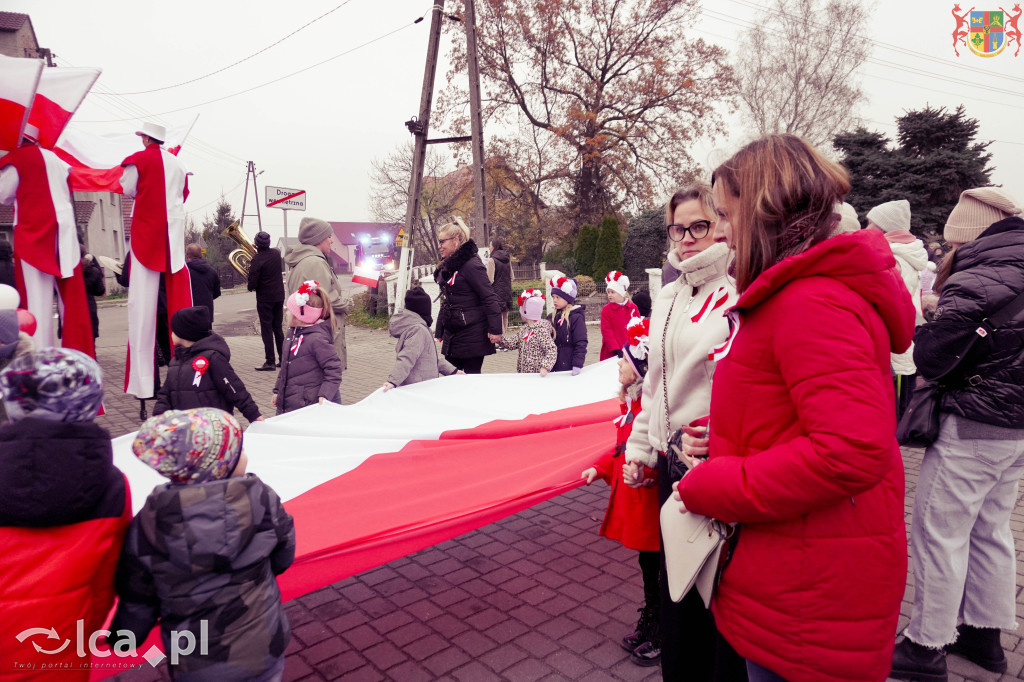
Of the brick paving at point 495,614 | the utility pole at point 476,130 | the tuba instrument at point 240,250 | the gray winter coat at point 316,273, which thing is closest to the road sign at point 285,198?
the tuba instrument at point 240,250

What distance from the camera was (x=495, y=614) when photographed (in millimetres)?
3480

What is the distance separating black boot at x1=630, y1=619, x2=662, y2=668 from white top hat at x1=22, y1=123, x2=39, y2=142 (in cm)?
552

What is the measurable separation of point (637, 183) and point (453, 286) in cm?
2042

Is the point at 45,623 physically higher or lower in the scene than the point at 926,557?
higher

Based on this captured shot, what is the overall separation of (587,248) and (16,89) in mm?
20046

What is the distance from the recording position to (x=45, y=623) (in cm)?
183

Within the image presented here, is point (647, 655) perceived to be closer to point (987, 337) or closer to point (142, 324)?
point (987, 337)

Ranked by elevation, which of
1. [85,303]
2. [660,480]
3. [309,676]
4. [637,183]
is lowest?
[309,676]

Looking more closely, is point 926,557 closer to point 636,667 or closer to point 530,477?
point 636,667

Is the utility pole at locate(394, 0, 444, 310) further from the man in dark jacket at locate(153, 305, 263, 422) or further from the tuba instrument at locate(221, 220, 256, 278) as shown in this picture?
the man in dark jacket at locate(153, 305, 263, 422)

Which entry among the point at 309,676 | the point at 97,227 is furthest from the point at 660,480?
the point at 97,227

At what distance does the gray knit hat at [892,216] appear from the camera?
5.15 m

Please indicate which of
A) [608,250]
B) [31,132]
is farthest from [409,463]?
[608,250]

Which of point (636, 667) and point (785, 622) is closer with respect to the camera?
point (785, 622)
